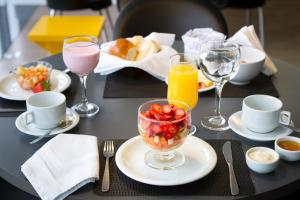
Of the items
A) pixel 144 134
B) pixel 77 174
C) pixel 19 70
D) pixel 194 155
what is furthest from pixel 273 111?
pixel 19 70

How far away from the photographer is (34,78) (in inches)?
59.5

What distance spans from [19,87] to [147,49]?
0.44 meters

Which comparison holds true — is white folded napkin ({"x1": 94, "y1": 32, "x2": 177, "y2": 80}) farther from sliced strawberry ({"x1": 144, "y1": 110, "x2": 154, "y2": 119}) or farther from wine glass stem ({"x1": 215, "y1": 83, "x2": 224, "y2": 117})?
sliced strawberry ({"x1": 144, "y1": 110, "x2": 154, "y2": 119})

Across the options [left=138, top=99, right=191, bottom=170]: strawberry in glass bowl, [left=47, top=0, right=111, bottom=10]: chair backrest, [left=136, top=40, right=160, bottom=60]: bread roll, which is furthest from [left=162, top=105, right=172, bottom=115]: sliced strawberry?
[left=47, top=0, right=111, bottom=10]: chair backrest


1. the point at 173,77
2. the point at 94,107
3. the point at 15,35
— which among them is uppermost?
the point at 173,77

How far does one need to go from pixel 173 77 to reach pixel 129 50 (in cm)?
37

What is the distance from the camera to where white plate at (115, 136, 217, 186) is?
1.06 m

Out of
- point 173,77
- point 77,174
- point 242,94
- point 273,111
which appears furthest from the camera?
point 242,94

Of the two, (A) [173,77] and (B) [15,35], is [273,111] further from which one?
(B) [15,35]

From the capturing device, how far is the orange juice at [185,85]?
1339 mm

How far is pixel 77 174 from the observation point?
42.4 inches

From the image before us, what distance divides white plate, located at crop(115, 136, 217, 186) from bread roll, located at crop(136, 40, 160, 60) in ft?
1.73

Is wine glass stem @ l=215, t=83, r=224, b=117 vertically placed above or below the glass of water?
below

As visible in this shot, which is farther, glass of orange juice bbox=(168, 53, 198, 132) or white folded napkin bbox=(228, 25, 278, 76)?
white folded napkin bbox=(228, 25, 278, 76)
